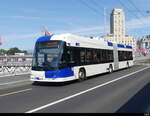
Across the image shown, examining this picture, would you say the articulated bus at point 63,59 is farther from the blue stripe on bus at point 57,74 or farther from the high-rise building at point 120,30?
the high-rise building at point 120,30

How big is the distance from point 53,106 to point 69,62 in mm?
5650

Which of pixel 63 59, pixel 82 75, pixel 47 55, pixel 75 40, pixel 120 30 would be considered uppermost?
pixel 120 30

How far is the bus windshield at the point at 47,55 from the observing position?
12.5 metres

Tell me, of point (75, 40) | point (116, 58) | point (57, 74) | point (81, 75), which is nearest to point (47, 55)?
point (57, 74)

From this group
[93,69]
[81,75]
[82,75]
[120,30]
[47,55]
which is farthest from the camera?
[120,30]

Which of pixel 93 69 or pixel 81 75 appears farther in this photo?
pixel 93 69

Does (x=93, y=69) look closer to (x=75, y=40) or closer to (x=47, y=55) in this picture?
(x=75, y=40)

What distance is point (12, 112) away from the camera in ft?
22.7

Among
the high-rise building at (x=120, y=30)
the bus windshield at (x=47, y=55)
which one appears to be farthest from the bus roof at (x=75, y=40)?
the high-rise building at (x=120, y=30)

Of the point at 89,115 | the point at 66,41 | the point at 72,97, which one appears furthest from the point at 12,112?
the point at 66,41

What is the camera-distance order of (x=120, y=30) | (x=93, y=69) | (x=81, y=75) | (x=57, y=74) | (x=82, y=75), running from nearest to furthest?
1. (x=57, y=74)
2. (x=81, y=75)
3. (x=82, y=75)
4. (x=93, y=69)
5. (x=120, y=30)

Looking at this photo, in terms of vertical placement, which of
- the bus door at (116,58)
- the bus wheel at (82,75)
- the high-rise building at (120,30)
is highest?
the high-rise building at (120,30)

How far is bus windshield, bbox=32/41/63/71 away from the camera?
12500 mm

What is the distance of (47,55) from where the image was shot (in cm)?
1279
